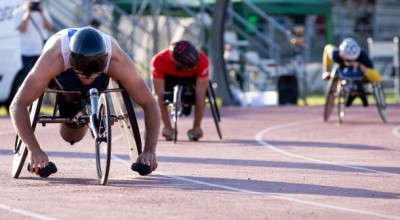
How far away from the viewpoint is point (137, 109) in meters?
23.1

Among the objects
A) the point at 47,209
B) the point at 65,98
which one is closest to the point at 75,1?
the point at 65,98

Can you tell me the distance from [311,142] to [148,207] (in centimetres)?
743

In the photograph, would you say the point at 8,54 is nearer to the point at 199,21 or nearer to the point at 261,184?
the point at 199,21

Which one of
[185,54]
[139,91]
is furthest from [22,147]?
[185,54]

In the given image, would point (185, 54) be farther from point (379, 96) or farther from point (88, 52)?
point (379, 96)

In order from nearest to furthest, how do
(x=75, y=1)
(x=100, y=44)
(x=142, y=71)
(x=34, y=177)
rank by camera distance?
(x=100, y=44), (x=34, y=177), (x=75, y=1), (x=142, y=71)

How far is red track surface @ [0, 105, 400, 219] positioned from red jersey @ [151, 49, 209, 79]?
98cm

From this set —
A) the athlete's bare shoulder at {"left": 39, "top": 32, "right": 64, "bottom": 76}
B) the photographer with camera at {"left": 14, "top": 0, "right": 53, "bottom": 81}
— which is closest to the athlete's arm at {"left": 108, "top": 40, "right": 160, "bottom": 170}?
the athlete's bare shoulder at {"left": 39, "top": 32, "right": 64, "bottom": 76}

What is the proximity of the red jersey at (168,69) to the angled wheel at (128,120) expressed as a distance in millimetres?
4901

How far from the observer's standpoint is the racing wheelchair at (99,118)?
860 centimetres

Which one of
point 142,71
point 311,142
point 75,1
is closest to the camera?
point 311,142

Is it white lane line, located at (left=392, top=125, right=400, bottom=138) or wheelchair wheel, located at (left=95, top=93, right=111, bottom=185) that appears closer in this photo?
wheelchair wheel, located at (left=95, top=93, right=111, bottom=185)

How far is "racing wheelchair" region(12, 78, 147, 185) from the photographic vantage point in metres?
8.60

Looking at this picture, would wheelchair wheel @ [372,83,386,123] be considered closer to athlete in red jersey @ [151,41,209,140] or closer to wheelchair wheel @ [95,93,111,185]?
athlete in red jersey @ [151,41,209,140]
